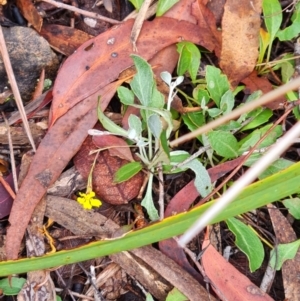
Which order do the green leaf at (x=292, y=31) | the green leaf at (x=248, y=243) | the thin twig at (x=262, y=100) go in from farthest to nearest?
the green leaf at (x=292, y=31)
the green leaf at (x=248, y=243)
the thin twig at (x=262, y=100)

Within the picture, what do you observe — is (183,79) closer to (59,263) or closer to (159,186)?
(159,186)

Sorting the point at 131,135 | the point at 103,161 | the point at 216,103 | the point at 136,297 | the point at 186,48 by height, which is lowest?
the point at 136,297

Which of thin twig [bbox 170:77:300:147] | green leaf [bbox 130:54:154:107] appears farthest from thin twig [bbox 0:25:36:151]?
thin twig [bbox 170:77:300:147]

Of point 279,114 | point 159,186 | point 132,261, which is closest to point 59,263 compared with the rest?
point 132,261

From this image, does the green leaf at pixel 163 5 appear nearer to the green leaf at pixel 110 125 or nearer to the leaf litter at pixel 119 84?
the leaf litter at pixel 119 84

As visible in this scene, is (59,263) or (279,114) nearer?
(59,263)

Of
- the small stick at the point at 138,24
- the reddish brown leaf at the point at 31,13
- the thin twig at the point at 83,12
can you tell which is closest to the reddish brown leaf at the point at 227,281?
the small stick at the point at 138,24
